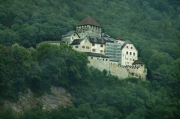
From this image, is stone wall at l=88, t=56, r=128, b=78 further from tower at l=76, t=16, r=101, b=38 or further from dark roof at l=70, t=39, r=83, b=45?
tower at l=76, t=16, r=101, b=38

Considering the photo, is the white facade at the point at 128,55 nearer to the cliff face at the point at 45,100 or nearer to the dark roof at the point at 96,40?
the dark roof at the point at 96,40

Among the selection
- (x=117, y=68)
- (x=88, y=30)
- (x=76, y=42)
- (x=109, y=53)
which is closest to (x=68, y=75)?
(x=76, y=42)

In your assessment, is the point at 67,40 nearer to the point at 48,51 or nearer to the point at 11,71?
the point at 48,51

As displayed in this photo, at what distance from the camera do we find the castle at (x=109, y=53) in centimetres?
9656

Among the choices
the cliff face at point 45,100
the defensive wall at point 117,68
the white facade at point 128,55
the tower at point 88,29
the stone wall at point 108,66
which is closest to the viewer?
the cliff face at point 45,100

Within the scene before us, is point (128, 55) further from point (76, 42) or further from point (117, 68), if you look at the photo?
point (76, 42)

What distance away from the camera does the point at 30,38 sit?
334 feet

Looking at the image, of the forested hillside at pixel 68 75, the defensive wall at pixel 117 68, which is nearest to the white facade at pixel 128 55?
the defensive wall at pixel 117 68

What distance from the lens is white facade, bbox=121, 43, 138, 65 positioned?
101 metres

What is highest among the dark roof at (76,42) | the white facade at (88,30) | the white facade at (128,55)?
the white facade at (88,30)

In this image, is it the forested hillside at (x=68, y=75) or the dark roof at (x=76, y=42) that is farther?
the dark roof at (x=76, y=42)

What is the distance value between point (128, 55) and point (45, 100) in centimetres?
2014

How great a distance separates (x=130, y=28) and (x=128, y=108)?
56.4 metres

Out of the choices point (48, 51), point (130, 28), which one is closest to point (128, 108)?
point (48, 51)
